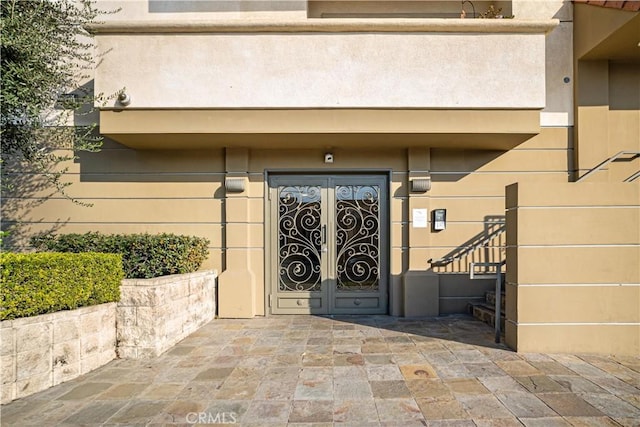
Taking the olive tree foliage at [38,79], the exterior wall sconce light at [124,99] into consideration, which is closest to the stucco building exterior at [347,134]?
the exterior wall sconce light at [124,99]

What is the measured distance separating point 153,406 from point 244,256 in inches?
118

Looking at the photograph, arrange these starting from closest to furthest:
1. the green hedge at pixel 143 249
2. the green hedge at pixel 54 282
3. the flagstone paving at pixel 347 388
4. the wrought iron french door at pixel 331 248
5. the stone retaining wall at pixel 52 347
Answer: the flagstone paving at pixel 347 388 < the stone retaining wall at pixel 52 347 < the green hedge at pixel 54 282 < the green hedge at pixel 143 249 < the wrought iron french door at pixel 331 248

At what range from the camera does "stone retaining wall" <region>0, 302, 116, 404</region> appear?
3086 millimetres

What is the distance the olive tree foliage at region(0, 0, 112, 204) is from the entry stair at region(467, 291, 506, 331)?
618 centimetres

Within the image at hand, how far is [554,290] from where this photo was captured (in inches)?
158

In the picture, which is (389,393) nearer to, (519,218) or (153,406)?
(153,406)

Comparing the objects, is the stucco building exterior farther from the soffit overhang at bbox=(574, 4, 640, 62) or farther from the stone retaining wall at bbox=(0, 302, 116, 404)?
the stone retaining wall at bbox=(0, 302, 116, 404)

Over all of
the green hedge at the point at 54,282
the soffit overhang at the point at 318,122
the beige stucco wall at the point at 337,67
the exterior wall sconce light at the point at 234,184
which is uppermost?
the beige stucco wall at the point at 337,67

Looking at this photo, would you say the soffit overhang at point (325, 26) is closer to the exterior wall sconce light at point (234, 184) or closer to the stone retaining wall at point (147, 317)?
the exterior wall sconce light at point (234, 184)

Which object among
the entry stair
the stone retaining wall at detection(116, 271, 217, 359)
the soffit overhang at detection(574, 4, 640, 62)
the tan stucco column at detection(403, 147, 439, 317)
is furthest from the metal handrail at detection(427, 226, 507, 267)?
the stone retaining wall at detection(116, 271, 217, 359)

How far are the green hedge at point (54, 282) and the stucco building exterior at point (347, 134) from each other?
Result: 6.55 ft

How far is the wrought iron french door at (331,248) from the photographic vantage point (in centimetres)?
595

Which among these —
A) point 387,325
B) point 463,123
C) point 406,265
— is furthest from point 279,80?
point 387,325

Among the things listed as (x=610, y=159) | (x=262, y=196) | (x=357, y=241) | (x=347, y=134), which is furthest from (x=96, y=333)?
(x=610, y=159)
